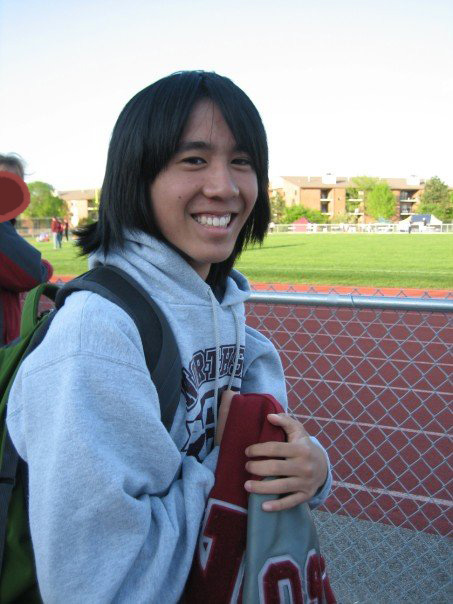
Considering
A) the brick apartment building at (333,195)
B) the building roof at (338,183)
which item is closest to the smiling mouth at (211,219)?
the brick apartment building at (333,195)

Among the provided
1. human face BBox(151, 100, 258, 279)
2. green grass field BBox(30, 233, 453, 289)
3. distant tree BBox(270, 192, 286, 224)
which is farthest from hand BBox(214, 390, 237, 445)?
distant tree BBox(270, 192, 286, 224)

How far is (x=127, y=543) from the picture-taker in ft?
2.83

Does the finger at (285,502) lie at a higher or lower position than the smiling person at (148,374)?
lower

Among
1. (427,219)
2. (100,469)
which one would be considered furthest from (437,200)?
(100,469)

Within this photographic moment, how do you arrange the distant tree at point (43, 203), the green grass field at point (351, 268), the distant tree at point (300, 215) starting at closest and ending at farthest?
the green grass field at point (351, 268) → the distant tree at point (43, 203) → the distant tree at point (300, 215)

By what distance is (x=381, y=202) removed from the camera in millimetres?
87000

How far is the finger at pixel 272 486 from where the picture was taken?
0.97 m

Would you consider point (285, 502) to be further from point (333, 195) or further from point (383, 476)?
point (333, 195)

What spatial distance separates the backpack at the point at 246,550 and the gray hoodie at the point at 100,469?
3 cm

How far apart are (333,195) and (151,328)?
95.2 meters

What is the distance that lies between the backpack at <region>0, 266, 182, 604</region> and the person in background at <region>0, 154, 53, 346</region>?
141 cm

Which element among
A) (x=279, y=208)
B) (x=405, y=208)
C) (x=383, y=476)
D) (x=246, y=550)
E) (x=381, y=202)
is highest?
(x=246, y=550)

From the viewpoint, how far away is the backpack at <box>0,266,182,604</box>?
3.13ft

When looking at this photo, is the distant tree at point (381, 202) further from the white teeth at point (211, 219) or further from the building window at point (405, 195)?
the white teeth at point (211, 219)
